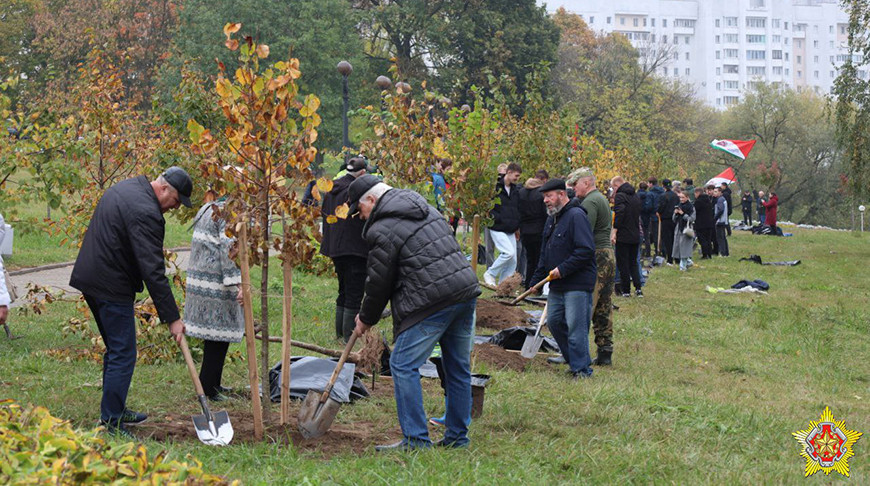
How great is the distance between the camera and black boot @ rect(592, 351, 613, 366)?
9586 mm

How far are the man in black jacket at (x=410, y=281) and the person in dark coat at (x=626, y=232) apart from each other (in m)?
9.41

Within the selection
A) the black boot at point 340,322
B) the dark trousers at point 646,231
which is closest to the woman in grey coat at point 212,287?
the black boot at point 340,322

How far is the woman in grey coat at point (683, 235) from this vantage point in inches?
837

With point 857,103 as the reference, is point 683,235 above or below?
below

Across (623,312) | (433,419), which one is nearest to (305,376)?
(433,419)

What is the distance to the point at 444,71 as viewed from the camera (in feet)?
134

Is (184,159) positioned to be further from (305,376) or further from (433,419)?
(433,419)

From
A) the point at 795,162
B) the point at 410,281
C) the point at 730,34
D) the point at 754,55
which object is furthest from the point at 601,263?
the point at 754,55

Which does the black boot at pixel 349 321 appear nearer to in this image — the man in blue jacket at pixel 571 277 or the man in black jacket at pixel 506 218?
Result: the man in blue jacket at pixel 571 277

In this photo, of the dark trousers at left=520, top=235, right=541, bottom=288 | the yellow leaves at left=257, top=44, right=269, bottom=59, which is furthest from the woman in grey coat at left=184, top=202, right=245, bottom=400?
the dark trousers at left=520, top=235, right=541, bottom=288

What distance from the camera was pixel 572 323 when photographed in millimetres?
8641

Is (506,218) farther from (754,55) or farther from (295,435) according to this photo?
(754,55)

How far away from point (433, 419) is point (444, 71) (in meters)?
35.4

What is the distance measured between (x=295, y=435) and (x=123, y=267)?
61.5 inches
